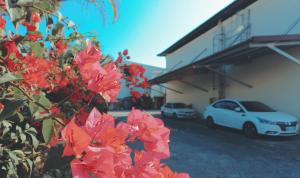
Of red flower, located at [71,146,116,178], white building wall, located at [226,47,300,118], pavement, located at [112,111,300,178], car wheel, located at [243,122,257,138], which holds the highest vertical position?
white building wall, located at [226,47,300,118]

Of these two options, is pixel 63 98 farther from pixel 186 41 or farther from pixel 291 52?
pixel 186 41

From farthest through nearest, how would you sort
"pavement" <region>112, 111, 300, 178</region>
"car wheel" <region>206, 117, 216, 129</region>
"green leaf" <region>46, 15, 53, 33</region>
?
"car wheel" <region>206, 117, 216, 129</region>
"pavement" <region>112, 111, 300, 178</region>
"green leaf" <region>46, 15, 53, 33</region>

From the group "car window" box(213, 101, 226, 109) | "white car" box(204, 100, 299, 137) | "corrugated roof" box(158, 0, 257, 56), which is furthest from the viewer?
"corrugated roof" box(158, 0, 257, 56)

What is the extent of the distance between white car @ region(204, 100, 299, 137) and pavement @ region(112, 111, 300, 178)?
335 millimetres

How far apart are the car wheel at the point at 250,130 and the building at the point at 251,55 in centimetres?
204

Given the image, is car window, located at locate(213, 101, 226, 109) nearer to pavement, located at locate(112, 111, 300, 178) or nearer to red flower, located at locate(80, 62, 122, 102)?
pavement, located at locate(112, 111, 300, 178)

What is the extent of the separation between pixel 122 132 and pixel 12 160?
14.5 inches

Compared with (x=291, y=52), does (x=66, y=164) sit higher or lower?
lower

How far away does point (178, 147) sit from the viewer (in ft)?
27.4

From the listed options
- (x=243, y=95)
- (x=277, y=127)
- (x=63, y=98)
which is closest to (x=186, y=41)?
(x=243, y=95)

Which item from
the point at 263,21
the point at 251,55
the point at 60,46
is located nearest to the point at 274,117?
the point at 251,55

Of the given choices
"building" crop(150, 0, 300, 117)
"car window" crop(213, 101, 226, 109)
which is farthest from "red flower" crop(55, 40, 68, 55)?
"car window" crop(213, 101, 226, 109)

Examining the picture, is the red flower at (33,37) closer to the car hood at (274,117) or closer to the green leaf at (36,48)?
the green leaf at (36,48)

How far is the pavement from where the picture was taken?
5617 millimetres
